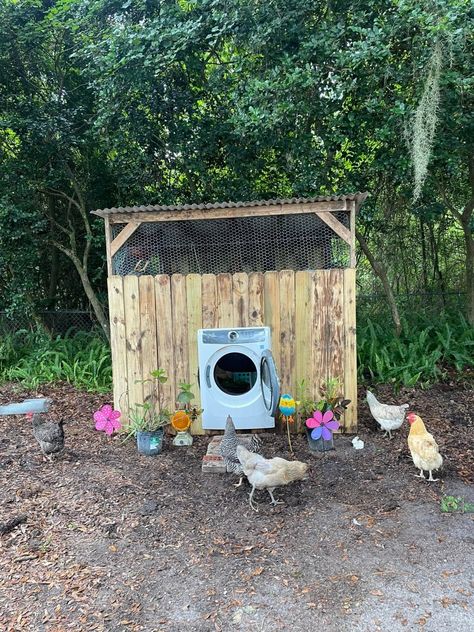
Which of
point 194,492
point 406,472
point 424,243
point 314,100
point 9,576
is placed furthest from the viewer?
point 424,243

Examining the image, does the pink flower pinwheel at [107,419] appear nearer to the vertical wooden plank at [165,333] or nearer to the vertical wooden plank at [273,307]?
the vertical wooden plank at [165,333]

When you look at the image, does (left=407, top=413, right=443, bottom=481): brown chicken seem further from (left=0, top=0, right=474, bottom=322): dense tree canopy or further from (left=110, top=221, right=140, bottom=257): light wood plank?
(left=110, top=221, right=140, bottom=257): light wood plank

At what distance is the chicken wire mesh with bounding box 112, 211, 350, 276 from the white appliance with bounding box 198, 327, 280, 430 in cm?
70

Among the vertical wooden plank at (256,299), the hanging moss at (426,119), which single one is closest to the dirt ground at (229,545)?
the vertical wooden plank at (256,299)

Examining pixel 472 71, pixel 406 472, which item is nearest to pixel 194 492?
pixel 406 472

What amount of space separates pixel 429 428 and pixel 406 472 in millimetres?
968

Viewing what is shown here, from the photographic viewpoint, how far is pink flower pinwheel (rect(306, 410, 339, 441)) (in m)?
3.60

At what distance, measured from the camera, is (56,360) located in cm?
614

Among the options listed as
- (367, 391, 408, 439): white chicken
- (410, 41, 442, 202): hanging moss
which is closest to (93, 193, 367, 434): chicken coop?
(367, 391, 408, 439): white chicken

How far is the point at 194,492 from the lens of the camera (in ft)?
10.3

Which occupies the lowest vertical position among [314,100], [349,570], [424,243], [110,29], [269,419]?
[349,570]

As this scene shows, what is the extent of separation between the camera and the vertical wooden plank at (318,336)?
13.1 ft

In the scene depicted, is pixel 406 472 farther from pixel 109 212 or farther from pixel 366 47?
pixel 366 47

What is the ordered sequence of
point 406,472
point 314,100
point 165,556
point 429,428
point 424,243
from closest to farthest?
point 165,556 → point 406,472 → point 429,428 → point 314,100 → point 424,243
